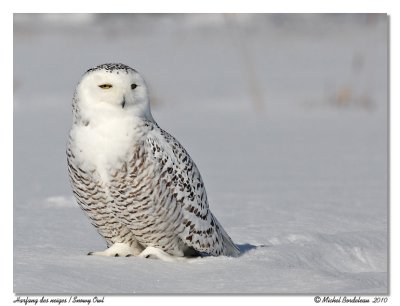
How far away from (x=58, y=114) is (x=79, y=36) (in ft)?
26.0

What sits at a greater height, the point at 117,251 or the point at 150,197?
the point at 150,197

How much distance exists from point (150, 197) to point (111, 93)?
45cm

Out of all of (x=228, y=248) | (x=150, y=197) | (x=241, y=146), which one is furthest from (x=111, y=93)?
(x=241, y=146)

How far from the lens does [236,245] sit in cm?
452

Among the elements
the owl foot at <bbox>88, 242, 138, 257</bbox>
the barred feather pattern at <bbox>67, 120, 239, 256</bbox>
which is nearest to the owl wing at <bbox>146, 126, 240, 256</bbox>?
the barred feather pattern at <bbox>67, 120, 239, 256</bbox>

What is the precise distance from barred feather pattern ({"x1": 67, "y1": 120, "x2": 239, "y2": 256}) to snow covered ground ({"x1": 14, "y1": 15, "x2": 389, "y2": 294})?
146mm

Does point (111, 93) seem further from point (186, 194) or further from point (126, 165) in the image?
point (186, 194)

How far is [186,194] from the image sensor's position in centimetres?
400

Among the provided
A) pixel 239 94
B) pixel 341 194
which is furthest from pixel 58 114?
pixel 341 194

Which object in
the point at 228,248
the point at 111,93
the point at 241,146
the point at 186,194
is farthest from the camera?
the point at 241,146

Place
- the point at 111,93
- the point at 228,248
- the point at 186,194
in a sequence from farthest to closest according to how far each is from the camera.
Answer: the point at 228,248 < the point at 186,194 < the point at 111,93

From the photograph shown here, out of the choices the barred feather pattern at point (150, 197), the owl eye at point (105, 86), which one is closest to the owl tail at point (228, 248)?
the barred feather pattern at point (150, 197)

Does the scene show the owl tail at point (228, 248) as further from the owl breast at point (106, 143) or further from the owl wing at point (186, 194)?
the owl breast at point (106, 143)

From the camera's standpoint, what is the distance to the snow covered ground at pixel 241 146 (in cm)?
380
